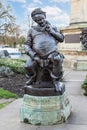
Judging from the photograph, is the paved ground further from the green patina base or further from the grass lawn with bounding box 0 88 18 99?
the grass lawn with bounding box 0 88 18 99

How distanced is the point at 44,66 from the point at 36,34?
66 centimetres

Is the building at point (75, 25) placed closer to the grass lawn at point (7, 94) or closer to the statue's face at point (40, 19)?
the grass lawn at point (7, 94)

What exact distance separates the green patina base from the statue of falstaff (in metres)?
0.28

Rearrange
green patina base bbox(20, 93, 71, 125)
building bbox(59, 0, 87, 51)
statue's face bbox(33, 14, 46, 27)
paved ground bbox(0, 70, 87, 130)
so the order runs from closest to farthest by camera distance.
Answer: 1. paved ground bbox(0, 70, 87, 130)
2. green patina base bbox(20, 93, 71, 125)
3. statue's face bbox(33, 14, 46, 27)
4. building bbox(59, 0, 87, 51)

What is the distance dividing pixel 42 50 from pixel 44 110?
1.15 m

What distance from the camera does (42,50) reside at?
6.98 metres

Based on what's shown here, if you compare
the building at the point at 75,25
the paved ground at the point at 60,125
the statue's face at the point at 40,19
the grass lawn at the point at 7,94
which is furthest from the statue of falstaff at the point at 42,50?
the building at the point at 75,25

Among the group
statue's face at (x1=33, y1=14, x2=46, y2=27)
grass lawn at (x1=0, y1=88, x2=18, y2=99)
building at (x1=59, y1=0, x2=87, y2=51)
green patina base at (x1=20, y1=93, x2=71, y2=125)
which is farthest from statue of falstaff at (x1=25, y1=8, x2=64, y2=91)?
building at (x1=59, y1=0, x2=87, y2=51)

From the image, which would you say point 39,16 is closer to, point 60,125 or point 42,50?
point 42,50

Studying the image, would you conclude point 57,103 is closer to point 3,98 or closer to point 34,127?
point 34,127

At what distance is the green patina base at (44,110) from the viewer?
22.6ft

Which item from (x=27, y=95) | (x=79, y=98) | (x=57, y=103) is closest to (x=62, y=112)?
(x=57, y=103)

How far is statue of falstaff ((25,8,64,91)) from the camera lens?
6.97 meters

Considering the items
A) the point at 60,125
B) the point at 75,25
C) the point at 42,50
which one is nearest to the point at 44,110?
the point at 60,125
